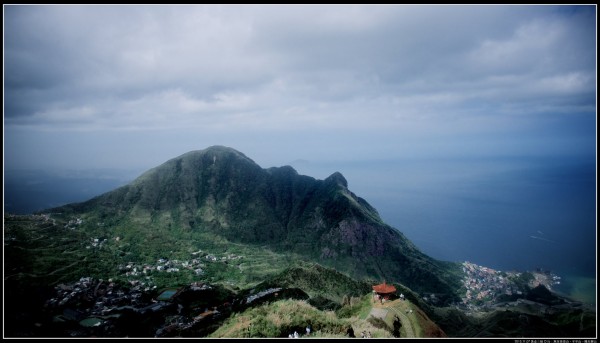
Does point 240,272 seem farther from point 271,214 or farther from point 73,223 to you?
point 73,223

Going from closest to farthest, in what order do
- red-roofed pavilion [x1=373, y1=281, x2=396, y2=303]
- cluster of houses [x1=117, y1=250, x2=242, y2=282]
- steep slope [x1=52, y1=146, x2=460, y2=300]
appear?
red-roofed pavilion [x1=373, y1=281, x2=396, y2=303] < cluster of houses [x1=117, y1=250, x2=242, y2=282] < steep slope [x1=52, y1=146, x2=460, y2=300]

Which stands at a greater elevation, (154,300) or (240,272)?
(154,300)

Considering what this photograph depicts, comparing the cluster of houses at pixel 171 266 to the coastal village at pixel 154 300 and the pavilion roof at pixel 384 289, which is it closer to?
the coastal village at pixel 154 300

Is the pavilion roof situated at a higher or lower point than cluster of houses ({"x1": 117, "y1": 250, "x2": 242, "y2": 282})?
higher

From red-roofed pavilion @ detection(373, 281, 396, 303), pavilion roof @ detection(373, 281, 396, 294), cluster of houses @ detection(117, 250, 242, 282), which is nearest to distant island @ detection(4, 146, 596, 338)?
red-roofed pavilion @ detection(373, 281, 396, 303)

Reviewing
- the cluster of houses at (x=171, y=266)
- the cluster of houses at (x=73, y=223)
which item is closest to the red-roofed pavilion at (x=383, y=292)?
the cluster of houses at (x=171, y=266)

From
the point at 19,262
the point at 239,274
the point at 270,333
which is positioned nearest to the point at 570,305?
the point at 239,274

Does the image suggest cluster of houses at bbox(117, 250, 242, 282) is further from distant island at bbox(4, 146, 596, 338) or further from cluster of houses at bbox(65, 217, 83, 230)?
cluster of houses at bbox(65, 217, 83, 230)

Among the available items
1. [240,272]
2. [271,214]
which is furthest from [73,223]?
[271,214]

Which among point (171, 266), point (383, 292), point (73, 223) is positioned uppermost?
point (73, 223)

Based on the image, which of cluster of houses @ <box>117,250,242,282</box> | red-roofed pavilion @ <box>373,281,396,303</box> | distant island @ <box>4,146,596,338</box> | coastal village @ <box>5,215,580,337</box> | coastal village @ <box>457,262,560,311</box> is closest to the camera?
distant island @ <box>4,146,596,338</box>
